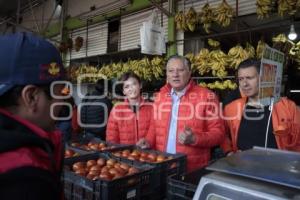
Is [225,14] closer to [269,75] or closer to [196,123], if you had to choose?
[196,123]

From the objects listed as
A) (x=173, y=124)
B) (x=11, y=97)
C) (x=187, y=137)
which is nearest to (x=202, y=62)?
(x=173, y=124)

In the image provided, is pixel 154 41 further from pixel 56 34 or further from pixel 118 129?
pixel 56 34

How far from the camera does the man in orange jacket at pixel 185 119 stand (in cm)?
254

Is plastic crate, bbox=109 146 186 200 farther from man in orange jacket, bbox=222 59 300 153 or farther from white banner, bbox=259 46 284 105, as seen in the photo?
white banner, bbox=259 46 284 105

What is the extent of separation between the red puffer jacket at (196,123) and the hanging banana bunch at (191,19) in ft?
8.71

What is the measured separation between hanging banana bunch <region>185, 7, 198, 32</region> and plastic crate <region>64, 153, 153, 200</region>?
3.69m

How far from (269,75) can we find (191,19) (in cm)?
366

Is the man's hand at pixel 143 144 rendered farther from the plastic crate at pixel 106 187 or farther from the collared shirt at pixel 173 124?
the plastic crate at pixel 106 187

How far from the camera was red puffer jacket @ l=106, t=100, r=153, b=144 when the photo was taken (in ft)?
9.79

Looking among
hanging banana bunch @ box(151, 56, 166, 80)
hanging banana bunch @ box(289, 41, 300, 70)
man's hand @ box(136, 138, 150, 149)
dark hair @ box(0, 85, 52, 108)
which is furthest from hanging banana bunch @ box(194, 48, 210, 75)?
dark hair @ box(0, 85, 52, 108)

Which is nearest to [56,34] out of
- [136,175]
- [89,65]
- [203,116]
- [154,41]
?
[89,65]

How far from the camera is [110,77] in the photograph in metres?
6.83

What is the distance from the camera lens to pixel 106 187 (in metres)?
1.59

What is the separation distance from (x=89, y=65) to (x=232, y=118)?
6132 mm
